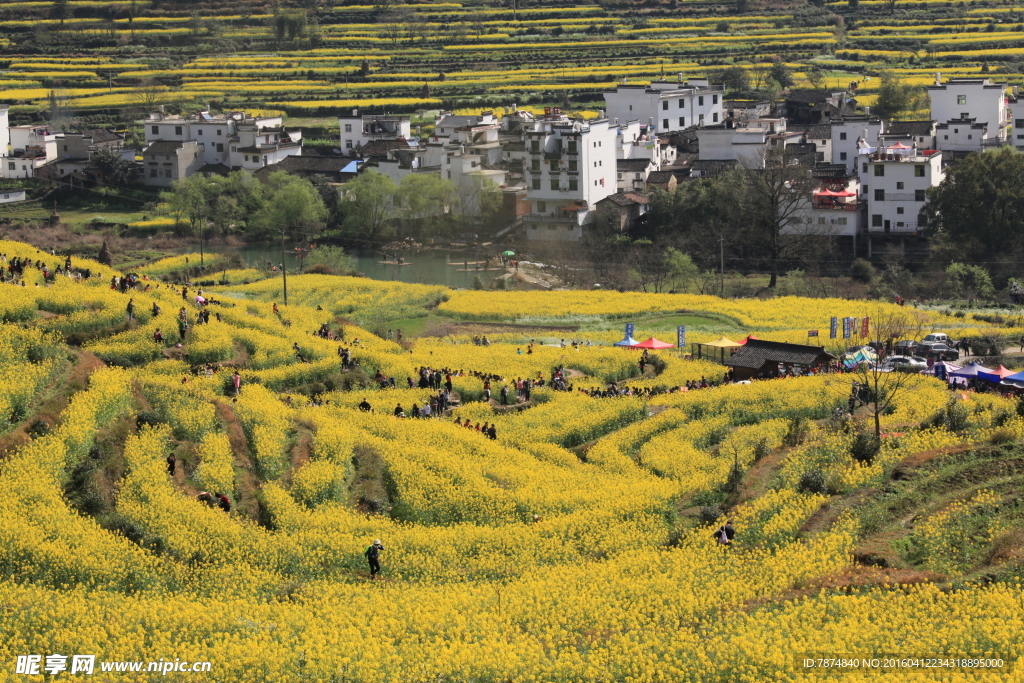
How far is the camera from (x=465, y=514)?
1336 inches

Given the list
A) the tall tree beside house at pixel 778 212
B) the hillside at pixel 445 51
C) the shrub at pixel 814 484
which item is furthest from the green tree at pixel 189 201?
the shrub at pixel 814 484

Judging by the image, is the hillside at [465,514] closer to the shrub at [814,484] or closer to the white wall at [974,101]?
the shrub at [814,484]

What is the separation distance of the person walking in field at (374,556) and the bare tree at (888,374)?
14.1 metres

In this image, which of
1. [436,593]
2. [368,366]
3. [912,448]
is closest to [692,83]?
[368,366]

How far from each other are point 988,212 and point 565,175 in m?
27.9

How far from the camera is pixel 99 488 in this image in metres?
32.4

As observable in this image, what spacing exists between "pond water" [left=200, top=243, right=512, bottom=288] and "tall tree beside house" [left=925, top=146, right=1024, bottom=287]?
85.8 ft

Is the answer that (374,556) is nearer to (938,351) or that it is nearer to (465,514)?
(465,514)

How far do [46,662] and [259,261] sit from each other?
203 ft

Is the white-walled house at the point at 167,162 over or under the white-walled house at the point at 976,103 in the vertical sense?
under

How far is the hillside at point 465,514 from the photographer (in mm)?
23719

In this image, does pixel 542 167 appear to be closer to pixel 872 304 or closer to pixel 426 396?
pixel 872 304

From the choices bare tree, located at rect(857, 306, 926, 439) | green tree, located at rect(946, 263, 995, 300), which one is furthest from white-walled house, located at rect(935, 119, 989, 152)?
bare tree, located at rect(857, 306, 926, 439)

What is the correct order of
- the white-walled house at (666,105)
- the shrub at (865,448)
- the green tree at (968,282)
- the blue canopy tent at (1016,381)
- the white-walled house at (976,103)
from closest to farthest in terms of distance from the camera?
1. the shrub at (865,448)
2. the blue canopy tent at (1016,381)
3. the green tree at (968,282)
4. the white-walled house at (976,103)
5. the white-walled house at (666,105)
